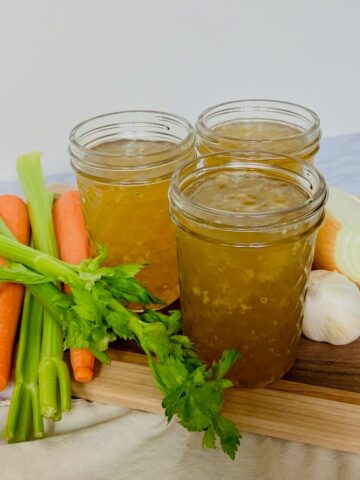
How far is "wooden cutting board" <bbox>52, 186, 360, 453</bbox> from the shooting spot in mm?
888

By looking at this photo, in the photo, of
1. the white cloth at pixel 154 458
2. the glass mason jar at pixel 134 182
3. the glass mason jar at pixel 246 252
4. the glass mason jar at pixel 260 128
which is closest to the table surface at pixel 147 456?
the white cloth at pixel 154 458

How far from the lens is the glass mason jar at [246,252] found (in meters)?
0.78

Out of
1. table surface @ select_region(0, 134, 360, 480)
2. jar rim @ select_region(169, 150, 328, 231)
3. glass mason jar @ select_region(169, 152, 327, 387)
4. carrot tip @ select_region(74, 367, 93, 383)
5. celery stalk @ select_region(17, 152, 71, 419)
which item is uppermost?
jar rim @ select_region(169, 150, 328, 231)

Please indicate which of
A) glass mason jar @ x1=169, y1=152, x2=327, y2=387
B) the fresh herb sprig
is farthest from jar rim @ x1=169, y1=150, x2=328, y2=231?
the fresh herb sprig

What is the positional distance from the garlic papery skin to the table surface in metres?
0.18

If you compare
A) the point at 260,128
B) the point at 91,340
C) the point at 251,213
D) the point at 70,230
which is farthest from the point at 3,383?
the point at 260,128

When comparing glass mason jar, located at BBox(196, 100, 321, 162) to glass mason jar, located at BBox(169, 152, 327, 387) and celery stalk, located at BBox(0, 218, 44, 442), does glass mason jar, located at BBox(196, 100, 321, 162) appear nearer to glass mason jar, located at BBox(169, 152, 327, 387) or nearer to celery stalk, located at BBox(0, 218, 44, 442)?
glass mason jar, located at BBox(169, 152, 327, 387)

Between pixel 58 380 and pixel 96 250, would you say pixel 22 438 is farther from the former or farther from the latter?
pixel 96 250

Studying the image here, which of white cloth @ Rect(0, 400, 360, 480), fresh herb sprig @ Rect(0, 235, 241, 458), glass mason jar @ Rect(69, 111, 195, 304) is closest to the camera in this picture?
fresh herb sprig @ Rect(0, 235, 241, 458)

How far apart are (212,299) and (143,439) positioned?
24 cm

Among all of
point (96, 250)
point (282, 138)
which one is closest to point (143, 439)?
point (96, 250)

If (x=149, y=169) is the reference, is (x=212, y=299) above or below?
below

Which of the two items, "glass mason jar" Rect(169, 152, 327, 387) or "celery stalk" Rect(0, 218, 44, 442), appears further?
"celery stalk" Rect(0, 218, 44, 442)

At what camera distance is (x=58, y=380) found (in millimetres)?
951
